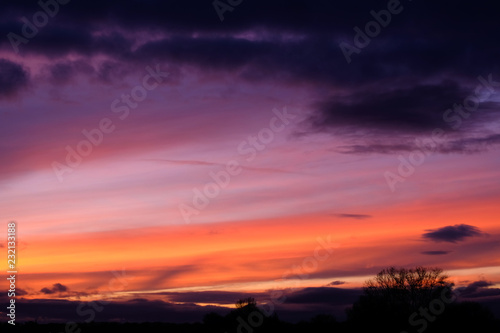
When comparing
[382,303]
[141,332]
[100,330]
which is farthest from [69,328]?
[382,303]

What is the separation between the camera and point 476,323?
6469 cm

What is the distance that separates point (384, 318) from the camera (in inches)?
2611

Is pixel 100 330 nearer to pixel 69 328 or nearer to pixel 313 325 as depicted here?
pixel 69 328

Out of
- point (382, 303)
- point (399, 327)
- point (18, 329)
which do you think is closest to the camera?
point (399, 327)

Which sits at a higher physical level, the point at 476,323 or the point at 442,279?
the point at 442,279

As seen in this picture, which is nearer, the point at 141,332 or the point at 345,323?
the point at 345,323

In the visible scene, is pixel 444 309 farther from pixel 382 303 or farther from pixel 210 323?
pixel 210 323

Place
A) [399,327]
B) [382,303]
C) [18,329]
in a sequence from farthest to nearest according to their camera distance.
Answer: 1. [382,303]
2. [18,329]
3. [399,327]

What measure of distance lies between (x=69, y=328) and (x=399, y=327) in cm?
3926

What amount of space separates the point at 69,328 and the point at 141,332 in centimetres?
933

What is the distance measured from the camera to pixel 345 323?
68.8m

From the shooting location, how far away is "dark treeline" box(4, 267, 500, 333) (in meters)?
64.2

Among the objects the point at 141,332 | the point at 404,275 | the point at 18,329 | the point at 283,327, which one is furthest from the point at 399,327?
the point at 18,329

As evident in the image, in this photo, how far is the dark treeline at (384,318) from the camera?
64188 mm
